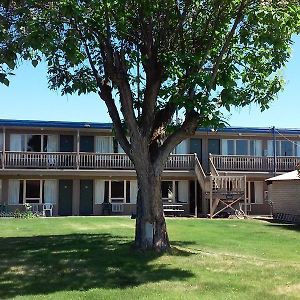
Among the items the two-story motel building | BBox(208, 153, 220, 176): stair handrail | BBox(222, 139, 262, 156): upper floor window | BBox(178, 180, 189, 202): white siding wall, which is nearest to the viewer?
BBox(208, 153, 220, 176): stair handrail

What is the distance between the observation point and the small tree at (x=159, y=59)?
11203mm

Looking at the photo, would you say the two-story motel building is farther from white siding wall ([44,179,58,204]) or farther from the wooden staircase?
the wooden staircase

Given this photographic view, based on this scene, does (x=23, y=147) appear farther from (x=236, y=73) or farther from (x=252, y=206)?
(x=236, y=73)

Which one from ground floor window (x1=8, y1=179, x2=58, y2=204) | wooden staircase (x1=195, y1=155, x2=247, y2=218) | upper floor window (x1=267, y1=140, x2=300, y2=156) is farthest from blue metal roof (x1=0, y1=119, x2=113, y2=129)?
upper floor window (x1=267, y1=140, x2=300, y2=156)

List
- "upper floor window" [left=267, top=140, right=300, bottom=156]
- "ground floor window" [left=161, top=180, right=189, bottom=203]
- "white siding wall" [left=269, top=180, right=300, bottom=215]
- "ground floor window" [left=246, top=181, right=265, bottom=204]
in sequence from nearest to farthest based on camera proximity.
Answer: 1. "white siding wall" [left=269, top=180, right=300, bottom=215]
2. "ground floor window" [left=161, top=180, right=189, bottom=203]
3. "ground floor window" [left=246, top=181, right=265, bottom=204]
4. "upper floor window" [left=267, top=140, right=300, bottom=156]

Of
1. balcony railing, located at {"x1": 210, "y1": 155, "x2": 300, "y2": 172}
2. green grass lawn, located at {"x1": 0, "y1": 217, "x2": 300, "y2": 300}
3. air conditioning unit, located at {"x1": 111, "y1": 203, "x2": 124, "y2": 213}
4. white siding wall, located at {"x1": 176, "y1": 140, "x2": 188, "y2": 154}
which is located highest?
white siding wall, located at {"x1": 176, "y1": 140, "x2": 188, "y2": 154}

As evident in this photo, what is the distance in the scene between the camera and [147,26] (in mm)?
12766

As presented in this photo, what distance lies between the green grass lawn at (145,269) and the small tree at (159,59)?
1.34 m

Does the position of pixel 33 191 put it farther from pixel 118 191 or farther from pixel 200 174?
pixel 200 174

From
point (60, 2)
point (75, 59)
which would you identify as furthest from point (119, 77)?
point (60, 2)

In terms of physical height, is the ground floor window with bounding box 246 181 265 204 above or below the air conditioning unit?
above

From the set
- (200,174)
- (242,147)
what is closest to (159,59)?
(200,174)

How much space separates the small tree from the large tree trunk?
0.02 m

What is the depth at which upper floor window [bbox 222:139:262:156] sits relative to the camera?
36.5 m
